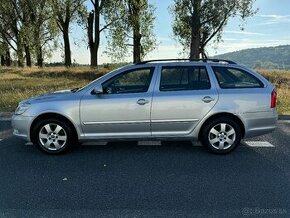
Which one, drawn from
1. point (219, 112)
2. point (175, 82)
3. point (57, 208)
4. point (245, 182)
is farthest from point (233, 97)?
point (57, 208)

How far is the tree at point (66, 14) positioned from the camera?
27.8m

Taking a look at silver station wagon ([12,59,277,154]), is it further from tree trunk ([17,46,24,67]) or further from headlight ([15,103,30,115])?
tree trunk ([17,46,24,67])

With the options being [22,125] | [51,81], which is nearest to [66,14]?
[51,81]

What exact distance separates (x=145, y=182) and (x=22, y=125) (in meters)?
2.56

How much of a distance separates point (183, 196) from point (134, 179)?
33.4 inches

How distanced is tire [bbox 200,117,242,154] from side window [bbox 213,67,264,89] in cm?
61

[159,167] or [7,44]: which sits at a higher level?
[7,44]

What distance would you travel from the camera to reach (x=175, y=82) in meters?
5.79

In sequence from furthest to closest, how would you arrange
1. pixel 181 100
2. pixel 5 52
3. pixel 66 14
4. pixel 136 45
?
pixel 5 52, pixel 66 14, pixel 136 45, pixel 181 100

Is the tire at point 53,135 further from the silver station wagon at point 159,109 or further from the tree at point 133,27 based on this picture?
the tree at point 133,27

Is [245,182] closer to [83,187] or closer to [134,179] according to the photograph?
[134,179]

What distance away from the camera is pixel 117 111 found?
18.5 feet

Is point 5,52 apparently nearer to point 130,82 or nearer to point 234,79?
point 130,82

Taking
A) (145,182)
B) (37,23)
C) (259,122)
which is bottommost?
(145,182)
